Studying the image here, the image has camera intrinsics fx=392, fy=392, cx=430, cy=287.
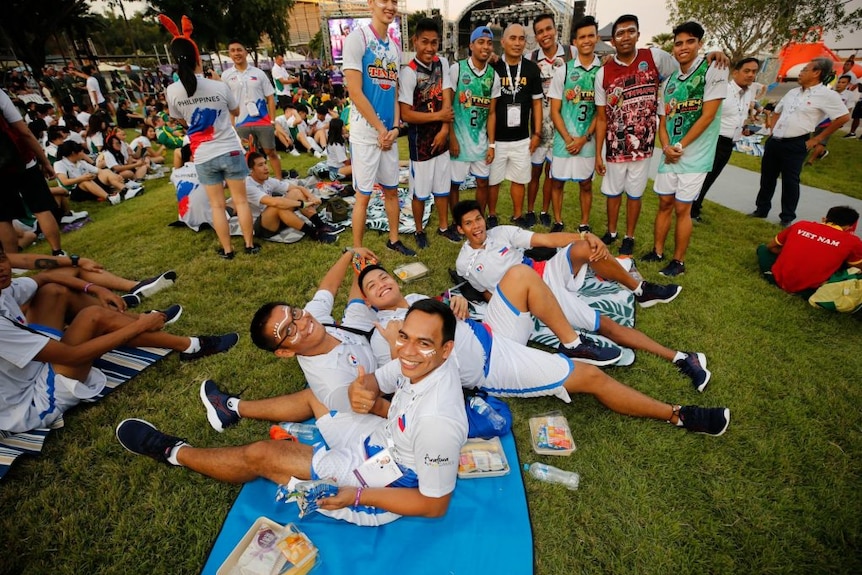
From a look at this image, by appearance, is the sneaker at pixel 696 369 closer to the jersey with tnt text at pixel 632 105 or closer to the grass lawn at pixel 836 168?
the jersey with tnt text at pixel 632 105

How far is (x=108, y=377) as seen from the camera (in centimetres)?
324

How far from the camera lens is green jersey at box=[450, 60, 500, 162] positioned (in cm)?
479

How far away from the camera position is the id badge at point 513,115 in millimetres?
4953

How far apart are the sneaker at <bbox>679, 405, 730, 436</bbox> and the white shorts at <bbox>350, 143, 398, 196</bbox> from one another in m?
3.70

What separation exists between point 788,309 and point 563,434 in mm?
2974

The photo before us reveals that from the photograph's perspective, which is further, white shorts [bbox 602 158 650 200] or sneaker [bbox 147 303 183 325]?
white shorts [bbox 602 158 650 200]

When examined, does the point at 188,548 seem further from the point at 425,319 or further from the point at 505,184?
the point at 505,184

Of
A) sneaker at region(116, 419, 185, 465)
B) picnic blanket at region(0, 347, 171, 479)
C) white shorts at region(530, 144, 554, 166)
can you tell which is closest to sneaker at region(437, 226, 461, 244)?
white shorts at region(530, 144, 554, 166)

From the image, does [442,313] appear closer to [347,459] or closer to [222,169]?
[347,459]

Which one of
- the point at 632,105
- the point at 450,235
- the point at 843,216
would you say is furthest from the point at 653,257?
the point at 450,235

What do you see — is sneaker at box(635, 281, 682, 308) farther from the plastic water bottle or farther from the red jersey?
the plastic water bottle

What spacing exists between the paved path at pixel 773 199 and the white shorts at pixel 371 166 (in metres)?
5.74

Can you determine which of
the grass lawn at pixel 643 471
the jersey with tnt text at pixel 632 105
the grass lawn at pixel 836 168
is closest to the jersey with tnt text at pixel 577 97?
the jersey with tnt text at pixel 632 105

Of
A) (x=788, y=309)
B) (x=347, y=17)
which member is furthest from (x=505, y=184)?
(x=347, y=17)
